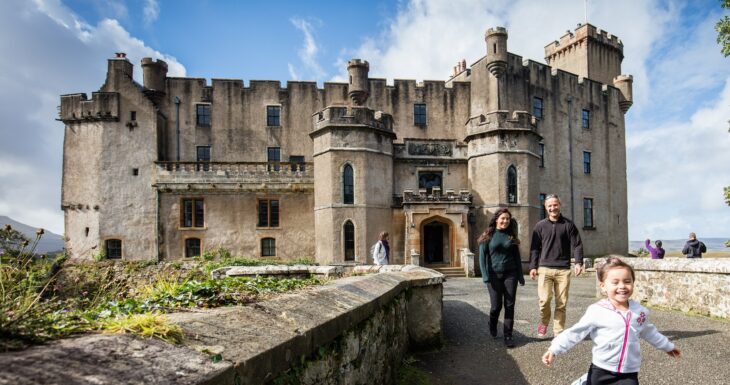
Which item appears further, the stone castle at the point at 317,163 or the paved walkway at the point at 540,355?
the stone castle at the point at 317,163

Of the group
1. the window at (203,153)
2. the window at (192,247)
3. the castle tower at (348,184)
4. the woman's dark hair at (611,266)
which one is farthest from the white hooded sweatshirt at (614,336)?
the window at (203,153)

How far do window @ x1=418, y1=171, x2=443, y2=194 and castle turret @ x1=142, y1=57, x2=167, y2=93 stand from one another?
53.4 feet

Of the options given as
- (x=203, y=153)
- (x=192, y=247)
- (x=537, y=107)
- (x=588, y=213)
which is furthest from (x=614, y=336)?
(x=588, y=213)

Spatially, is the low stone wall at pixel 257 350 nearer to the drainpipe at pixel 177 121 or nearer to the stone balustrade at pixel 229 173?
the stone balustrade at pixel 229 173

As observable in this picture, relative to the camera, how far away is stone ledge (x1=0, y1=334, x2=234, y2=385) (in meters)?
1.41

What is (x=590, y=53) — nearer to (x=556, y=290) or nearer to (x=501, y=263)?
(x=556, y=290)

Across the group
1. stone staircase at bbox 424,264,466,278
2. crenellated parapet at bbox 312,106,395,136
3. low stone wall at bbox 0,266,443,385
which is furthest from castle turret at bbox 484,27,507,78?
low stone wall at bbox 0,266,443,385

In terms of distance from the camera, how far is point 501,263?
660 centimetres

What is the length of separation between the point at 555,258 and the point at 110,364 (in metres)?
6.37

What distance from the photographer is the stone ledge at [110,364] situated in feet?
4.63

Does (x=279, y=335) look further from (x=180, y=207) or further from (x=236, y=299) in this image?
(x=180, y=207)

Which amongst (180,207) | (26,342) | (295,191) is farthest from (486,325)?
(180,207)

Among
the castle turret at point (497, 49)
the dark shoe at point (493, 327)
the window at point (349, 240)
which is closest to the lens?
the dark shoe at point (493, 327)

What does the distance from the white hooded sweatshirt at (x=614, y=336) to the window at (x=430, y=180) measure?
2053cm
